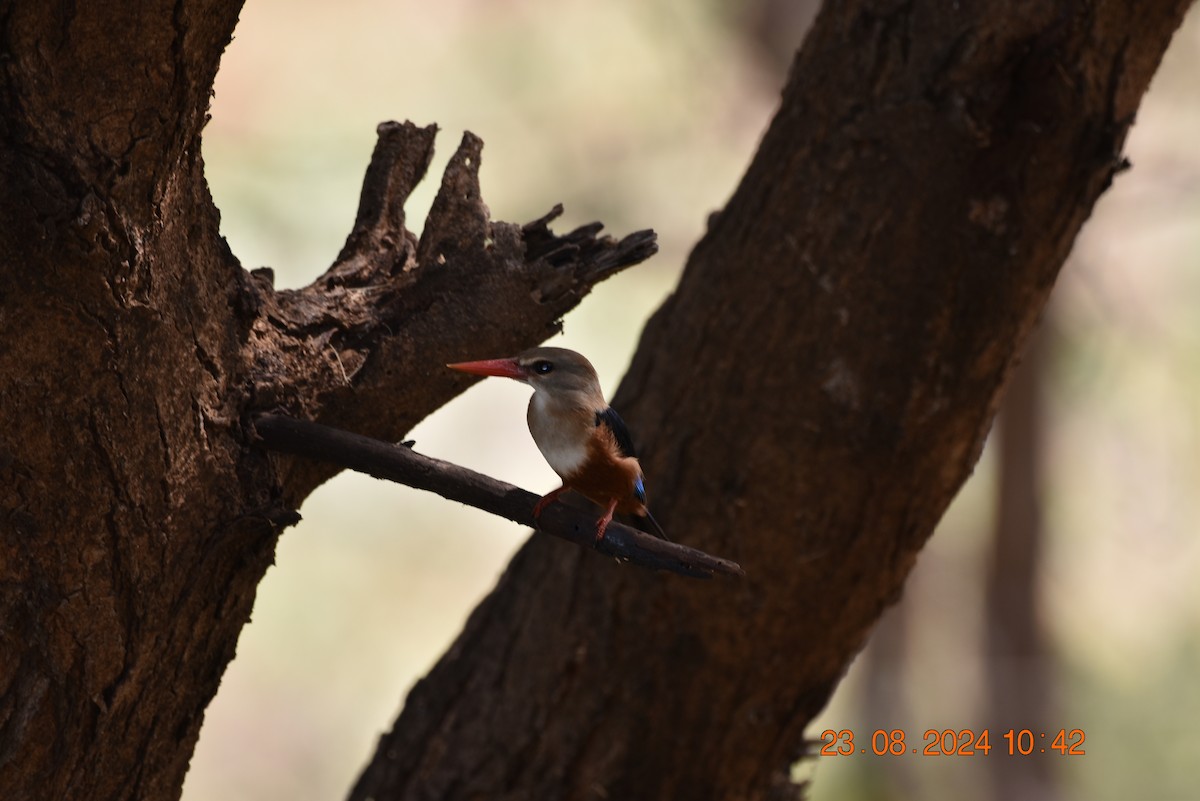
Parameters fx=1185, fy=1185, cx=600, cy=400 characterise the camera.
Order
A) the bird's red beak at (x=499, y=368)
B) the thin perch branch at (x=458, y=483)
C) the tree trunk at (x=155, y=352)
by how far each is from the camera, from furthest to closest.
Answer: the bird's red beak at (x=499, y=368)
the thin perch branch at (x=458, y=483)
the tree trunk at (x=155, y=352)

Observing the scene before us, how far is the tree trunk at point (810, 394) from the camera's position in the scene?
270 centimetres

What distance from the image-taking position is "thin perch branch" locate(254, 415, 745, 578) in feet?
5.83

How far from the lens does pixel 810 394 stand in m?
2.79

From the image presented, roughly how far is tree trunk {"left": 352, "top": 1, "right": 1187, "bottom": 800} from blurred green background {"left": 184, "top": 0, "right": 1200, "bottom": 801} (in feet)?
13.5

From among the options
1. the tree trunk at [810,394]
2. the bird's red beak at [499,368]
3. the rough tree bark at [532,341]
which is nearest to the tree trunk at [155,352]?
the rough tree bark at [532,341]

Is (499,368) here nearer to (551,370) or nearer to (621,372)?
(551,370)

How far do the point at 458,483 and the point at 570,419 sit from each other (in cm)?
28

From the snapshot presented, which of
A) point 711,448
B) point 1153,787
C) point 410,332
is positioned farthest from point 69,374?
point 1153,787

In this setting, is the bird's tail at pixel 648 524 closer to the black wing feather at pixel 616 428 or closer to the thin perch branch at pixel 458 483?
the black wing feather at pixel 616 428

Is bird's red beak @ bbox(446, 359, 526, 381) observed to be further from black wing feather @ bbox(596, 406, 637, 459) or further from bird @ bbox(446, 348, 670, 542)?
black wing feather @ bbox(596, 406, 637, 459)

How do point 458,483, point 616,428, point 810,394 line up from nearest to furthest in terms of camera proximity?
1. point 458,483
2. point 616,428
3. point 810,394

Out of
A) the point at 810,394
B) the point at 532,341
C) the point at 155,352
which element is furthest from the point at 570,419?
the point at 810,394

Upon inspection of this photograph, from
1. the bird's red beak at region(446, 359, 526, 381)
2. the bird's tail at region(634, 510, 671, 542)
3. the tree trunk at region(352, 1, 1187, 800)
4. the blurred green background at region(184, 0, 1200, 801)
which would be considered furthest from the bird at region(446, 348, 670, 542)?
the blurred green background at region(184, 0, 1200, 801)

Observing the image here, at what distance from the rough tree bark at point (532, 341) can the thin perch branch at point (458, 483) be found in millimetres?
88
